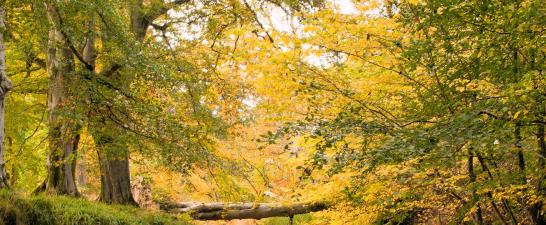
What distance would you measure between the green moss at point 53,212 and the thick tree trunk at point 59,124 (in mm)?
971

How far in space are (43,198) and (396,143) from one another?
Result: 412cm

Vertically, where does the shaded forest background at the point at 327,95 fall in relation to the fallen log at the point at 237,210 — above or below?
above

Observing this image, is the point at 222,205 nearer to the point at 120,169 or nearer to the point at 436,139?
the point at 120,169

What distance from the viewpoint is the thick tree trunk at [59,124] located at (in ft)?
24.7

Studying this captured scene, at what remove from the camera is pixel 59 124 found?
25.6 ft

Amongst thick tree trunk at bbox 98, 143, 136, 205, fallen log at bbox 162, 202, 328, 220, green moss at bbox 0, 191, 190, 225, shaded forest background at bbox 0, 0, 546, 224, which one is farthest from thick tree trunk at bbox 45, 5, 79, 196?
fallen log at bbox 162, 202, 328, 220

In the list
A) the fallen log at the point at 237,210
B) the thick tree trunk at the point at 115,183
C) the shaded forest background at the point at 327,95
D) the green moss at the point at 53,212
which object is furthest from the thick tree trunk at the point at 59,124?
the fallen log at the point at 237,210

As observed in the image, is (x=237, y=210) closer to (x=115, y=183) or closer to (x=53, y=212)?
(x=115, y=183)

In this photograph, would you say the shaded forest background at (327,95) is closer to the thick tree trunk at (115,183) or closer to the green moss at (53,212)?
the thick tree trunk at (115,183)

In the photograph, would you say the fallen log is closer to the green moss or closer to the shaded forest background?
the shaded forest background

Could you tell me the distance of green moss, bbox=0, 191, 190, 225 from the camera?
503 centimetres

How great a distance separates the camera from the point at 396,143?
3896mm

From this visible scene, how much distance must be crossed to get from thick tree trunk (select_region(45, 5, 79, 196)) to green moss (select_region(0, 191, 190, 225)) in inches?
38.2

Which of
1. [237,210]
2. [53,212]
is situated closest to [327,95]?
[53,212]
